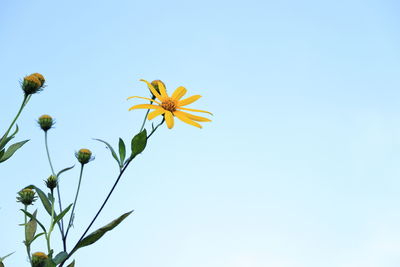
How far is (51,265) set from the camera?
5.91 ft

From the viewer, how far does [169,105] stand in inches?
77.3

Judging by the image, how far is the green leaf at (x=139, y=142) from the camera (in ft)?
6.00

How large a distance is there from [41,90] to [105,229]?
0.84m

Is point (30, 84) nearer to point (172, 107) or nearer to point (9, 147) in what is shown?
point (9, 147)

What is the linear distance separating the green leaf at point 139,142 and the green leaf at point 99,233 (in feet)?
0.89

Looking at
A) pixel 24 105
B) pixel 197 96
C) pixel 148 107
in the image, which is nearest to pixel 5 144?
pixel 24 105

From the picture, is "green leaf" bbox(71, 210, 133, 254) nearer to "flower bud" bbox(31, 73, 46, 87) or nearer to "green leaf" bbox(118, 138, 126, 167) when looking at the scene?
"green leaf" bbox(118, 138, 126, 167)

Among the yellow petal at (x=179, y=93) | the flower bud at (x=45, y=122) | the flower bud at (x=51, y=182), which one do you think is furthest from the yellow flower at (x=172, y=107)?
the flower bud at (x=45, y=122)

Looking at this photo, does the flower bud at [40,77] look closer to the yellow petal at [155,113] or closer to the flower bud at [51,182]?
the flower bud at [51,182]

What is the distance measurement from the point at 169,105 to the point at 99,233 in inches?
24.3

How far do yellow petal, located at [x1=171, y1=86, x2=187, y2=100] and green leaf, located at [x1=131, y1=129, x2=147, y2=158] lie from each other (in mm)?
260

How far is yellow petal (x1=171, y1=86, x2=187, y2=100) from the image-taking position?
2.02 meters

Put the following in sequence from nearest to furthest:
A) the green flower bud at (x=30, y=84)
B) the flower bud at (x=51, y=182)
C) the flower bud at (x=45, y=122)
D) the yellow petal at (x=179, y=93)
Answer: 1. the yellow petal at (x=179, y=93)
2. the green flower bud at (x=30, y=84)
3. the flower bud at (x=51, y=182)
4. the flower bud at (x=45, y=122)

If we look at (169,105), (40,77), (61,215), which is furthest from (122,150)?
(40,77)
